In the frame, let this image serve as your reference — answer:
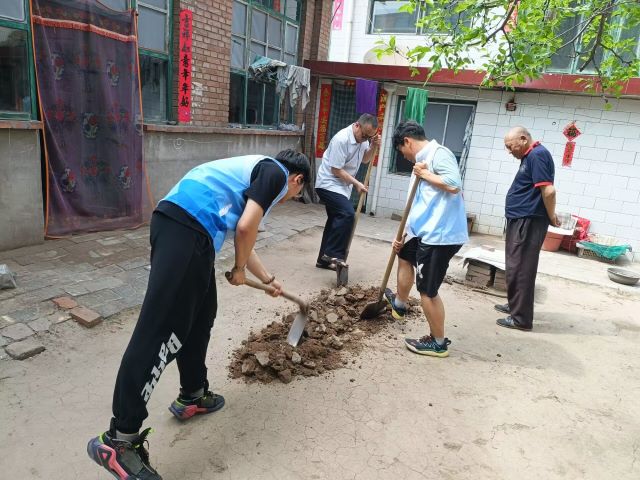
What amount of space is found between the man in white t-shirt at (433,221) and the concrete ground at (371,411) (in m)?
0.31

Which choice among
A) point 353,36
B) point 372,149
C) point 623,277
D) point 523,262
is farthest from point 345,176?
point 353,36

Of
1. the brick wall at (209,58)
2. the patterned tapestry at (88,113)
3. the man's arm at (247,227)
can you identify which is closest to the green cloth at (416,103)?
the brick wall at (209,58)

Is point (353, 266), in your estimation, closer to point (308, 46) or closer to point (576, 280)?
point (576, 280)

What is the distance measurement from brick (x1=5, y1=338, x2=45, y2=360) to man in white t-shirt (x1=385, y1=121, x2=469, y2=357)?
2.61 m

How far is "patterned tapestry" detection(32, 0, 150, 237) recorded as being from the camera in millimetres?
4488

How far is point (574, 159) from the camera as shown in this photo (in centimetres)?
735

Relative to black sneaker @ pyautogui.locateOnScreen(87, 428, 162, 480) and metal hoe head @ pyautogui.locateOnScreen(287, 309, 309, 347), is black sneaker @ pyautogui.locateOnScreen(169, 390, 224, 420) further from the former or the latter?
metal hoe head @ pyautogui.locateOnScreen(287, 309, 309, 347)

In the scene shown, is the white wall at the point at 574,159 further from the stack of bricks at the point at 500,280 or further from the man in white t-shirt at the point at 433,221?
the man in white t-shirt at the point at 433,221

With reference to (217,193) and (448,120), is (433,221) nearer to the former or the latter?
(217,193)

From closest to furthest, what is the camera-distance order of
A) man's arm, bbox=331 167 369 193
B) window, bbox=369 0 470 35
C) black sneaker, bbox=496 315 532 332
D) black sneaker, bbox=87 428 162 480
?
1. black sneaker, bbox=87 428 162 480
2. black sneaker, bbox=496 315 532 332
3. man's arm, bbox=331 167 369 193
4. window, bbox=369 0 470 35

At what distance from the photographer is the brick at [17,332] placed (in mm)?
3089

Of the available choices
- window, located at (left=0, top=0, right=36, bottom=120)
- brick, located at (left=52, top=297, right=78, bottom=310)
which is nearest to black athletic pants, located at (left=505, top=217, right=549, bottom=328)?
brick, located at (left=52, top=297, right=78, bottom=310)

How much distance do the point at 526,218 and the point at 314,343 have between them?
2.15 meters

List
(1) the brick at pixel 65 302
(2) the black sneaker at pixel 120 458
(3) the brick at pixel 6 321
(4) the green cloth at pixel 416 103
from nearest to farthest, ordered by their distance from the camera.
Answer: (2) the black sneaker at pixel 120 458 → (3) the brick at pixel 6 321 → (1) the brick at pixel 65 302 → (4) the green cloth at pixel 416 103
